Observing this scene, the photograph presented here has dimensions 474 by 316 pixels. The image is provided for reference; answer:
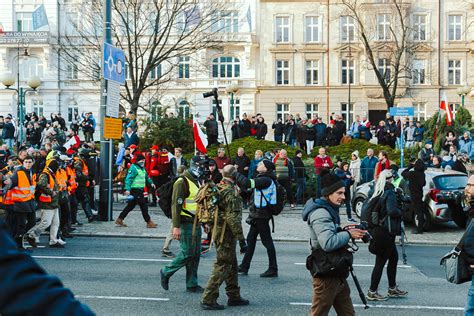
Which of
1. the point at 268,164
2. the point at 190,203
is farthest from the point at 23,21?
the point at 190,203

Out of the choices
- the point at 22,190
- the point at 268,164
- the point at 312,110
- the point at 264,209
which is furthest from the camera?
the point at 312,110

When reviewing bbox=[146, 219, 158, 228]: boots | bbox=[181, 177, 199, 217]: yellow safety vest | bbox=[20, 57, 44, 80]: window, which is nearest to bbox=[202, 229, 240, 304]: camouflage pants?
bbox=[181, 177, 199, 217]: yellow safety vest

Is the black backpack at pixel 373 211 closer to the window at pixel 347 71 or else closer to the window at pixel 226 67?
the window at pixel 347 71

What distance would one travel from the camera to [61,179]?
630 inches

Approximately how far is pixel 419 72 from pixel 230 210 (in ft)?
163

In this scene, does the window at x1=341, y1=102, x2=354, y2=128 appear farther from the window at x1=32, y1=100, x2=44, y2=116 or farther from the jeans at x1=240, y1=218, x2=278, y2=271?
the jeans at x1=240, y1=218, x2=278, y2=271

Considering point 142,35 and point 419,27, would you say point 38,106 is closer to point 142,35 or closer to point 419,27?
point 142,35

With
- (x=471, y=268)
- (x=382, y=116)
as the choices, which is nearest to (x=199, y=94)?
(x=382, y=116)

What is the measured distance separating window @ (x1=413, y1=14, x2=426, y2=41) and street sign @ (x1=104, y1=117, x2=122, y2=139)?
41.6 m

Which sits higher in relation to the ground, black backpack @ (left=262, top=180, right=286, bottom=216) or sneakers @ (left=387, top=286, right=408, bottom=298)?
black backpack @ (left=262, top=180, right=286, bottom=216)

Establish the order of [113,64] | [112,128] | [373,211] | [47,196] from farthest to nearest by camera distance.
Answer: [113,64], [112,128], [47,196], [373,211]

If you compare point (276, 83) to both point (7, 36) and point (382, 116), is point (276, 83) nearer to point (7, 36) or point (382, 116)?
point (382, 116)

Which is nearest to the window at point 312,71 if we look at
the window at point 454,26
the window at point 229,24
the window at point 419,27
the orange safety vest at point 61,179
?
the window at point 229,24

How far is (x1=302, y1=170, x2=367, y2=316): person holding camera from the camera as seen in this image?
6.89 metres
